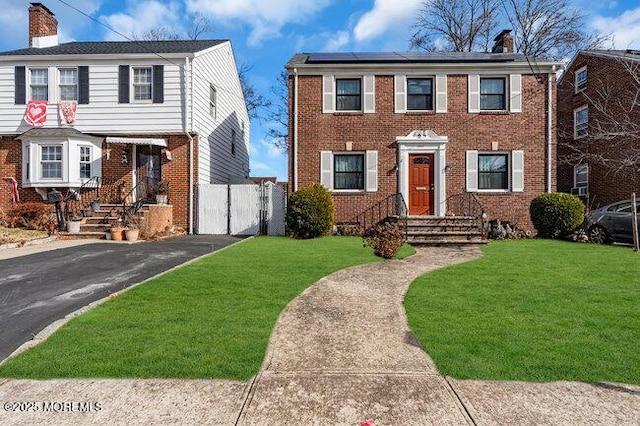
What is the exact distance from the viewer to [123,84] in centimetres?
1473

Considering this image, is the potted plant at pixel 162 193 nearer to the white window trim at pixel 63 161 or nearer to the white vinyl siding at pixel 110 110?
the white vinyl siding at pixel 110 110

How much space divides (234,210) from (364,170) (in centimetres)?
529

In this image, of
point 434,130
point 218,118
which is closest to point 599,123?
point 434,130

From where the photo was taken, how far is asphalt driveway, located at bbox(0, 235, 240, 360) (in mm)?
4707

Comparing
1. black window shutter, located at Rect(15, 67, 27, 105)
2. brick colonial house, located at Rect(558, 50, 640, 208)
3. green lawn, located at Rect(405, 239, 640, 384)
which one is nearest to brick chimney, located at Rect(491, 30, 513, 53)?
brick colonial house, located at Rect(558, 50, 640, 208)

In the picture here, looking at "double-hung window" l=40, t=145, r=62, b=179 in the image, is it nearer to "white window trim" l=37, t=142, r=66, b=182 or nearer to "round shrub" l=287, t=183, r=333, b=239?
"white window trim" l=37, t=142, r=66, b=182

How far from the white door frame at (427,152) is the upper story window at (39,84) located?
13.7m

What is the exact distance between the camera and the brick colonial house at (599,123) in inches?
674

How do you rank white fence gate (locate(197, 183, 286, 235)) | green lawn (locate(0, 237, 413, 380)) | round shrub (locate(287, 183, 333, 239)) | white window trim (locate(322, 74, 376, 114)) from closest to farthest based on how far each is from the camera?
green lawn (locate(0, 237, 413, 380)) → round shrub (locate(287, 183, 333, 239)) → white window trim (locate(322, 74, 376, 114)) → white fence gate (locate(197, 183, 286, 235))

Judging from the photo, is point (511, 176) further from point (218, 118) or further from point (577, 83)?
point (218, 118)

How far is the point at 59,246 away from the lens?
35.1ft

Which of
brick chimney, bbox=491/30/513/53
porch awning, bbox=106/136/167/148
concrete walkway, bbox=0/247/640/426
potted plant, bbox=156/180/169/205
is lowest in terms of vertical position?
concrete walkway, bbox=0/247/640/426

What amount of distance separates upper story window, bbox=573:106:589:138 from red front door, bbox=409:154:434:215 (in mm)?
10786

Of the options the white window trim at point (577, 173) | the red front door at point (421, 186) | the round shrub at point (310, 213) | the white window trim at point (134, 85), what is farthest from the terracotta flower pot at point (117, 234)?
the white window trim at point (577, 173)
